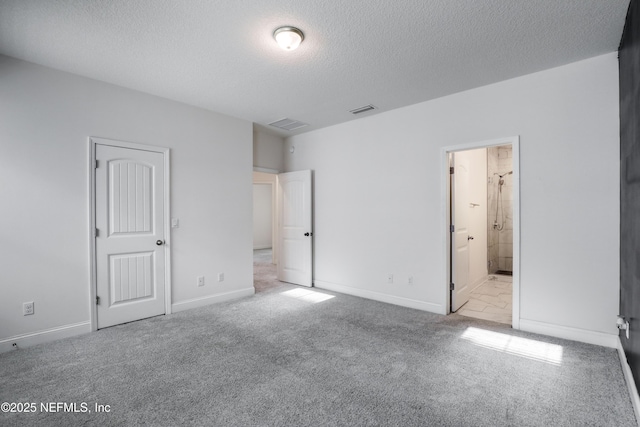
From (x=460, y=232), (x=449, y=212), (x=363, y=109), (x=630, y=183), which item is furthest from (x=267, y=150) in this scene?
(x=630, y=183)

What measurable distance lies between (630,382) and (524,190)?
1812 millimetres

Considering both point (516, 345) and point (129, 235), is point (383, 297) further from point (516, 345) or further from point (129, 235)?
point (129, 235)

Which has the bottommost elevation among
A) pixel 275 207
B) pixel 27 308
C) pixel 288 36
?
pixel 27 308

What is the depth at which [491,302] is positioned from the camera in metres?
4.29

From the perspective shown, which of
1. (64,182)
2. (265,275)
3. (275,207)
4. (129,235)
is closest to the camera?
(64,182)

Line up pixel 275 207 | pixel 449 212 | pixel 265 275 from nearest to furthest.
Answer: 1. pixel 449 212
2. pixel 265 275
3. pixel 275 207

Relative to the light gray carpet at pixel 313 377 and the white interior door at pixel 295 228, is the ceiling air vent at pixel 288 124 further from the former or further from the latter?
the light gray carpet at pixel 313 377

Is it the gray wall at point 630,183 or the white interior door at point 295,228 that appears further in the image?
the white interior door at point 295,228

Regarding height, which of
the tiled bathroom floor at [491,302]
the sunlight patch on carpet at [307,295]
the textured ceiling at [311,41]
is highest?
the textured ceiling at [311,41]

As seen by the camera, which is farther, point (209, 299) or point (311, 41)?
point (209, 299)

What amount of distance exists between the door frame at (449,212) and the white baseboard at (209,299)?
289cm

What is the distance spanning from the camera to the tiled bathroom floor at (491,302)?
12.2 ft

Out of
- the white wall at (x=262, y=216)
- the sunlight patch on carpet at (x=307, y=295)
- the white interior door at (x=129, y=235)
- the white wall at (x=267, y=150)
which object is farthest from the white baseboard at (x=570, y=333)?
the white wall at (x=262, y=216)

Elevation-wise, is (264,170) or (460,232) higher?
(264,170)
